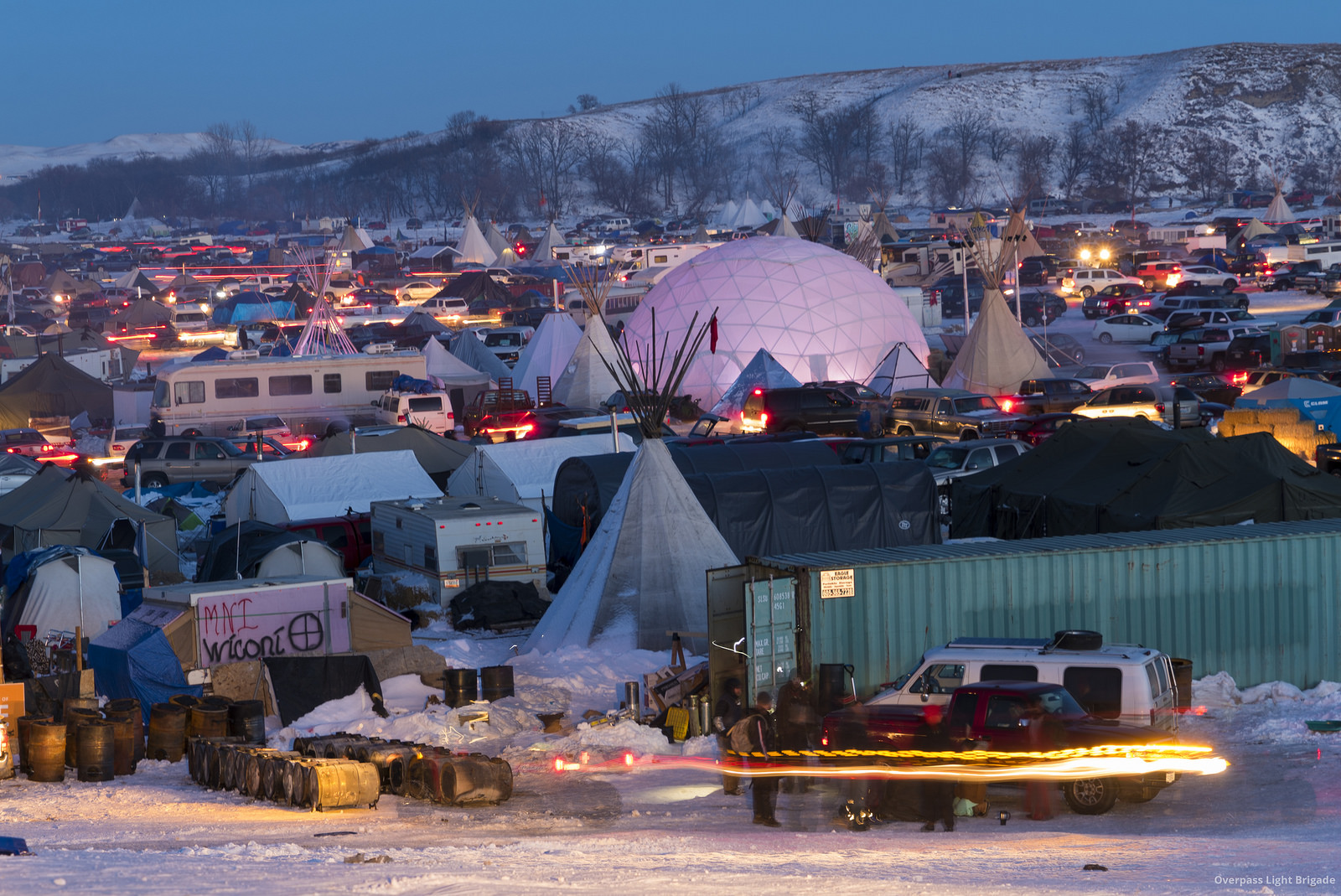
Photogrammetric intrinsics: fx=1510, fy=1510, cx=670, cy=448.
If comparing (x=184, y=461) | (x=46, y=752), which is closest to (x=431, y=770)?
(x=46, y=752)

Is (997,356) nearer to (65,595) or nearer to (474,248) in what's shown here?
(65,595)

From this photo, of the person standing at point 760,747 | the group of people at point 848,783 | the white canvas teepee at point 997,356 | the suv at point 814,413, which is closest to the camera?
the group of people at point 848,783

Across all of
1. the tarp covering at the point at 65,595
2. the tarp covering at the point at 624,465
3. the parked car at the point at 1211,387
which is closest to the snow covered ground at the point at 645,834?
the tarp covering at the point at 65,595

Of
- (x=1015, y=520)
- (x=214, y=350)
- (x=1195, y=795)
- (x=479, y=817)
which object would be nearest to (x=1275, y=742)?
(x=1195, y=795)

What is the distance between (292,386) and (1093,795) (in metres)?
26.4

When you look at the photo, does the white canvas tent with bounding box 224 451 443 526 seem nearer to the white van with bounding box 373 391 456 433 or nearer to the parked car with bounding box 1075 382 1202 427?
the white van with bounding box 373 391 456 433

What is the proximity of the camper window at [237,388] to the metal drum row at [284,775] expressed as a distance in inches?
859

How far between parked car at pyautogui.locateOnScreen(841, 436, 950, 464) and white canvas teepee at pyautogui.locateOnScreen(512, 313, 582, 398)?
15.6m

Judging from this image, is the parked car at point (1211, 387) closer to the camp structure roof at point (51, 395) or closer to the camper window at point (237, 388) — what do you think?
the camper window at point (237, 388)

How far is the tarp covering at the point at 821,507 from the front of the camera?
746 inches

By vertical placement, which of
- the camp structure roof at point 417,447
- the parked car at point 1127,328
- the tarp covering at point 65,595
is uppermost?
the parked car at point 1127,328

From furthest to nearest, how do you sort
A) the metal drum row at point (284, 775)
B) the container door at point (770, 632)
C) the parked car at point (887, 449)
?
the parked car at point (887, 449) < the container door at point (770, 632) < the metal drum row at point (284, 775)

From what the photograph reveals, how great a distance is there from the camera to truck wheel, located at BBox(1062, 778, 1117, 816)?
32.6ft

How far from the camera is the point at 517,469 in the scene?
22.7 metres
